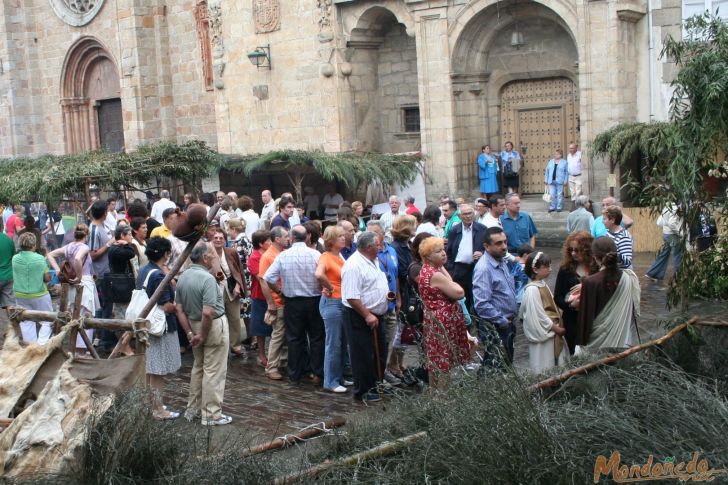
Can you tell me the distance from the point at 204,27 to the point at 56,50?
7.34 metres

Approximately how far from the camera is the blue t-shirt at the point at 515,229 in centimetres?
1167

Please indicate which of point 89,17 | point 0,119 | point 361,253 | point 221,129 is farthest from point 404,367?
point 0,119

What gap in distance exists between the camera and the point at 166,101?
28297 millimetres

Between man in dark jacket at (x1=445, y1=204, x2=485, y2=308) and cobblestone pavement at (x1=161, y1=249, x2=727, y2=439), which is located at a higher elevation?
man in dark jacket at (x1=445, y1=204, x2=485, y2=308)

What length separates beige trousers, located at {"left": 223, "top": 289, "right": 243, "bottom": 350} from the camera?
11.1 metres

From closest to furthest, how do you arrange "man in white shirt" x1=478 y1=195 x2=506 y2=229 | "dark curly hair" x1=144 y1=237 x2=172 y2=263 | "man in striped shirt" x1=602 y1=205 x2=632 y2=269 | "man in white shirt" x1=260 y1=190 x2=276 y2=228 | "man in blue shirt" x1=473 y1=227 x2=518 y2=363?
"man in blue shirt" x1=473 y1=227 x2=518 y2=363 → "dark curly hair" x1=144 y1=237 x2=172 y2=263 → "man in striped shirt" x1=602 y1=205 x2=632 y2=269 → "man in white shirt" x1=478 y1=195 x2=506 y2=229 → "man in white shirt" x1=260 y1=190 x2=276 y2=228

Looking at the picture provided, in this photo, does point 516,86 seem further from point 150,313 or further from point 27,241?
point 150,313

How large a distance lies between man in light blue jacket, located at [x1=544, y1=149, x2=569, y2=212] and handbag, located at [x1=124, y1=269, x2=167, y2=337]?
1176 centimetres

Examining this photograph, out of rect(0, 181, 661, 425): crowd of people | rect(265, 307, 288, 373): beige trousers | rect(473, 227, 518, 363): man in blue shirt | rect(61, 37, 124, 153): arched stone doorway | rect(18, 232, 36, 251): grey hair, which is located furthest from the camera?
rect(61, 37, 124, 153): arched stone doorway

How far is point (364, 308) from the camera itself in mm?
8695

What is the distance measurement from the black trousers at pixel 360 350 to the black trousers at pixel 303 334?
0.82 meters

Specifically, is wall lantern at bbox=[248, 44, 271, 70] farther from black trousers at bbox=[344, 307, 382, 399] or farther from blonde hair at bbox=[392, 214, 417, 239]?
black trousers at bbox=[344, 307, 382, 399]

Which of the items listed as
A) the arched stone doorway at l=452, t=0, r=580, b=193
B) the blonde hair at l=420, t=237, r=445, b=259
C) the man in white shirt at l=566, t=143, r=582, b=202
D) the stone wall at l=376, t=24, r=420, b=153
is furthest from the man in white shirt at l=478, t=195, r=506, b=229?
the stone wall at l=376, t=24, r=420, b=153

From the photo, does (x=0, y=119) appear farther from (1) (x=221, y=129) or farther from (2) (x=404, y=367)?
(2) (x=404, y=367)
